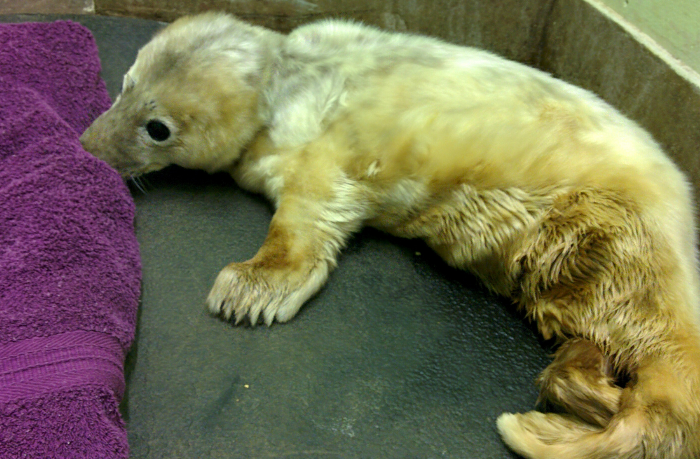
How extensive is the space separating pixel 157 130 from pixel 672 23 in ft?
5.61

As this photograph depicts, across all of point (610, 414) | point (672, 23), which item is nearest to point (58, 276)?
point (610, 414)

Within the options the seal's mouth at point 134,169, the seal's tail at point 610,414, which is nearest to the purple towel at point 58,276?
the seal's mouth at point 134,169

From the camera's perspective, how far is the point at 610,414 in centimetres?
129

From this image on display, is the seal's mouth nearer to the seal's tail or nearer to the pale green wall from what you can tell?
the seal's tail

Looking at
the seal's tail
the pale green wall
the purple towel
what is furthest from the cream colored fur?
the pale green wall

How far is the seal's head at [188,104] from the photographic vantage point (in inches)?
71.9

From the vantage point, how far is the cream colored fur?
1.33 m

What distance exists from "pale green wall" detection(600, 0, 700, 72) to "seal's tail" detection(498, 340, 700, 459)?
1032mm

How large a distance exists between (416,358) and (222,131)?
3.07 ft

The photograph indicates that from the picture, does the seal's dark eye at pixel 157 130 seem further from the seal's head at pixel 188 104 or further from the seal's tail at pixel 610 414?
the seal's tail at pixel 610 414

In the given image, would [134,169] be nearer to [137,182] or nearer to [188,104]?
[137,182]

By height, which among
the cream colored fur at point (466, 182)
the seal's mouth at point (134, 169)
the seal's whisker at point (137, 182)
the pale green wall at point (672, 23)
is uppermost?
the pale green wall at point (672, 23)

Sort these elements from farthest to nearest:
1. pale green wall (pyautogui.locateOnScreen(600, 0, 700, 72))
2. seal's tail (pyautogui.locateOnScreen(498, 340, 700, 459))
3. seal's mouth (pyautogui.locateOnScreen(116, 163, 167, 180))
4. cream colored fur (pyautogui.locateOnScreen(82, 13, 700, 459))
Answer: seal's mouth (pyautogui.locateOnScreen(116, 163, 167, 180))
pale green wall (pyautogui.locateOnScreen(600, 0, 700, 72))
cream colored fur (pyautogui.locateOnScreen(82, 13, 700, 459))
seal's tail (pyautogui.locateOnScreen(498, 340, 700, 459))

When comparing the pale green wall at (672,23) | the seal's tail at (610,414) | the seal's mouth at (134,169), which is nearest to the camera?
the seal's tail at (610,414)
